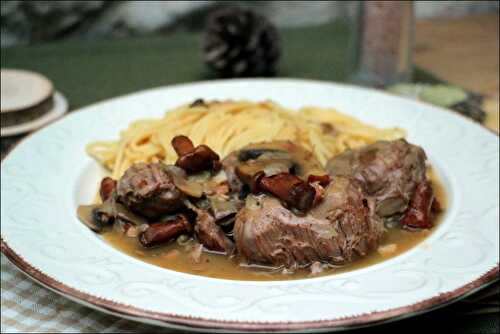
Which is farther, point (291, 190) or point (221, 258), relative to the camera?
point (221, 258)

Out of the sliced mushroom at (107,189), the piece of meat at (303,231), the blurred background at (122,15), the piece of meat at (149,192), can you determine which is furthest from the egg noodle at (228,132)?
the blurred background at (122,15)

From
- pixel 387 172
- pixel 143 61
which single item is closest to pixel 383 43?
pixel 387 172

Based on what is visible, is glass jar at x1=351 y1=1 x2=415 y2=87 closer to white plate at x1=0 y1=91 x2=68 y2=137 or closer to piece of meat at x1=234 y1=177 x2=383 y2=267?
white plate at x1=0 y1=91 x2=68 y2=137

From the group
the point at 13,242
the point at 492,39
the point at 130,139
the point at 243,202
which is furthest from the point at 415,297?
the point at 492,39

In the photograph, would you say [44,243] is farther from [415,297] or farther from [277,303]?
[415,297]

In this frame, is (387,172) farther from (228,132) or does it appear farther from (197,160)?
(228,132)

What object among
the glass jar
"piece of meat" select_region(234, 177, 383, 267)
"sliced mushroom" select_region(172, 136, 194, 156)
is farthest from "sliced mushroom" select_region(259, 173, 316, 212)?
the glass jar
